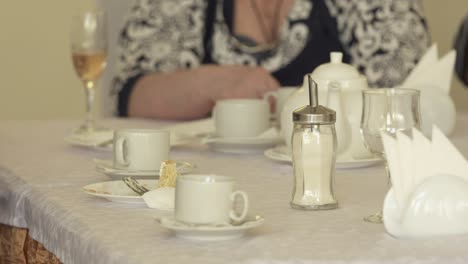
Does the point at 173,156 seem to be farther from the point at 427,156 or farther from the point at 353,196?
the point at 427,156

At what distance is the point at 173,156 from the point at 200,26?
123cm

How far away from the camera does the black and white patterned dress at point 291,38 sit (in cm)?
257

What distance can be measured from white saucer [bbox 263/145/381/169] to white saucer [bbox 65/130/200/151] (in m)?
0.18

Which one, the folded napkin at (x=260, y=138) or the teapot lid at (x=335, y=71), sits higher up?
the teapot lid at (x=335, y=71)

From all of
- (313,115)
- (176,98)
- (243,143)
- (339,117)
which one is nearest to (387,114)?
(313,115)

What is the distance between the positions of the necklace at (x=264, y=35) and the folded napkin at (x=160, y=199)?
168cm

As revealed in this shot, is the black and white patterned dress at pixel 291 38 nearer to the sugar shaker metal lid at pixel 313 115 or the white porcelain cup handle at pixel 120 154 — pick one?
Answer: the white porcelain cup handle at pixel 120 154

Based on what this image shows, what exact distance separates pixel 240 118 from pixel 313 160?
1.67ft

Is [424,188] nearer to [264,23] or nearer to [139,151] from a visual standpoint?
[139,151]

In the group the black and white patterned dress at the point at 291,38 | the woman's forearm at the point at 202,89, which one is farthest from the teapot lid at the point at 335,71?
the black and white patterned dress at the point at 291,38

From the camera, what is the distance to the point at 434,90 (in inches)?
64.1

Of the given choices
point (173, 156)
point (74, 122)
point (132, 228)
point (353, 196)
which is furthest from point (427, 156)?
point (74, 122)

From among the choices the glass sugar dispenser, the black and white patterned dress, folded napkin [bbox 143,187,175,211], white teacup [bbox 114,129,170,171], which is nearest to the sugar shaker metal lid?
the glass sugar dispenser

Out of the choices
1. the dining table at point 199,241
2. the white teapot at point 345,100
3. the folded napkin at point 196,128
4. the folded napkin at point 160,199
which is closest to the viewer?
the dining table at point 199,241
